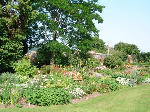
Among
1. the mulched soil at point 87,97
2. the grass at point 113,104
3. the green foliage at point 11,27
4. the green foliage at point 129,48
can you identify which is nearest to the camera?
the grass at point 113,104

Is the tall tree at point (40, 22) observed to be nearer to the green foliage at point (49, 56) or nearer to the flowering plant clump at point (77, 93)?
the green foliage at point (49, 56)

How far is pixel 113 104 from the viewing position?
37.9 feet

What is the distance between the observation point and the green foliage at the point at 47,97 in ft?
36.7

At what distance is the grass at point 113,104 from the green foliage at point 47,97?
445 mm

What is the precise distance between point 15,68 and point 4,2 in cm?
492

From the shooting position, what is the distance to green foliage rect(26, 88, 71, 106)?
1119cm

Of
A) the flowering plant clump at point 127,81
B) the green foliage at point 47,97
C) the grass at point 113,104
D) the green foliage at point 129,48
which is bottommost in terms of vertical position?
the grass at point 113,104

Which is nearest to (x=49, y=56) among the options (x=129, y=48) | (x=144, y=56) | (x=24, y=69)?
(x=24, y=69)

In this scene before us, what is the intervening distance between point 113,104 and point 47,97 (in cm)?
295

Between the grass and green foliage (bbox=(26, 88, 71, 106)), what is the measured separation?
445mm

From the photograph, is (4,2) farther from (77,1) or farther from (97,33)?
(97,33)

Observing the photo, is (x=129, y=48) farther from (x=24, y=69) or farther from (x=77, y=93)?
(x=77, y=93)

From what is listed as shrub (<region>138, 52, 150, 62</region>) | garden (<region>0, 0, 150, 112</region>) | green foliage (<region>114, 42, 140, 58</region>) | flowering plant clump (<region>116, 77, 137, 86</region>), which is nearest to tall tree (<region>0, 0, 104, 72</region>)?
garden (<region>0, 0, 150, 112</region>)

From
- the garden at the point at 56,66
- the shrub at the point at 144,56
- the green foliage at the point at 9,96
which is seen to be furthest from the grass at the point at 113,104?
the shrub at the point at 144,56
